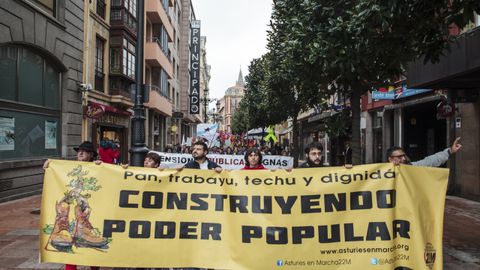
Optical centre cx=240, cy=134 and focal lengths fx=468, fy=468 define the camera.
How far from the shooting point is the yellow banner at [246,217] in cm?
464

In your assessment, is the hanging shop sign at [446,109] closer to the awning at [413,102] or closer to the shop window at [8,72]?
the awning at [413,102]

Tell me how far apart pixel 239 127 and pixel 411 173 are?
2615 inches

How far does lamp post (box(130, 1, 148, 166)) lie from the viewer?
7363mm

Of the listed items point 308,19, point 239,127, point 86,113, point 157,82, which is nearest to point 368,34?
point 308,19

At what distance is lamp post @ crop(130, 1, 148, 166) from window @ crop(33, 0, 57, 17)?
7.56 m

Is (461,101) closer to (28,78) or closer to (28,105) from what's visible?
(28,105)

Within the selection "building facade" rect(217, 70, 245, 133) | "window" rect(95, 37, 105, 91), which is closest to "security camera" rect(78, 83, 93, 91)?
"window" rect(95, 37, 105, 91)

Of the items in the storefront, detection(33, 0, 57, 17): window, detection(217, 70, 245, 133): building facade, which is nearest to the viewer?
detection(33, 0, 57, 17): window

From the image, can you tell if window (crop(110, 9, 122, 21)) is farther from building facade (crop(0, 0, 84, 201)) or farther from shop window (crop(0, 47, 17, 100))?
shop window (crop(0, 47, 17, 100))

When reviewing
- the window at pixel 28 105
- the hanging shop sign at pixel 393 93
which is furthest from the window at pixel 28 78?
the hanging shop sign at pixel 393 93

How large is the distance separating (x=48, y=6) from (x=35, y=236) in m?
9.33

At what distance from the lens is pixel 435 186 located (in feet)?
15.8

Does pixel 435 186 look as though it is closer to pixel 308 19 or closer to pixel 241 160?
pixel 308 19

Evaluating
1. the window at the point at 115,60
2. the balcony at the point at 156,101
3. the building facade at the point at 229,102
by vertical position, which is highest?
the building facade at the point at 229,102
